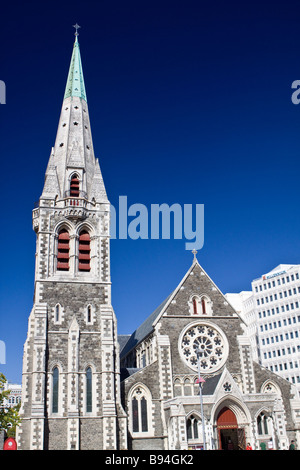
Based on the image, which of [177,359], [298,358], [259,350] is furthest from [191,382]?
[259,350]

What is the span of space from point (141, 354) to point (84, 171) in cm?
1756

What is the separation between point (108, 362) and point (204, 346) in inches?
334

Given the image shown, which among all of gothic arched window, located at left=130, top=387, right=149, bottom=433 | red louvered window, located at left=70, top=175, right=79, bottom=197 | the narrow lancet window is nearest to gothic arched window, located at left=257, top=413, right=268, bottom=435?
gothic arched window, located at left=130, top=387, right=149, bottom=433

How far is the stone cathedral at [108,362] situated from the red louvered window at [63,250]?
8cm

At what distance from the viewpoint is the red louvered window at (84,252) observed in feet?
133

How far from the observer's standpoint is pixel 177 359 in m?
38.8

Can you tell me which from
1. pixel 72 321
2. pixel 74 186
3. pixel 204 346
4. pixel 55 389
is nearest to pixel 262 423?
pixel 204 346

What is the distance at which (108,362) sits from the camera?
119 feet

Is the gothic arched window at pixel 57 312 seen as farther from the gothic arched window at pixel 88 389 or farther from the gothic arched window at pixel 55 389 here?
the gothic arched window at pixel 88 389

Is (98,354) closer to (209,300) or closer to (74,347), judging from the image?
(74,347)

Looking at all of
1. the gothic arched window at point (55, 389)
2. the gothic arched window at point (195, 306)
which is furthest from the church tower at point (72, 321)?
the gothic arched window at point (195, 306)

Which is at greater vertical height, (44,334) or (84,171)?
(84,171)

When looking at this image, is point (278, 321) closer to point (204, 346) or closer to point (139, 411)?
point (204, 346)
